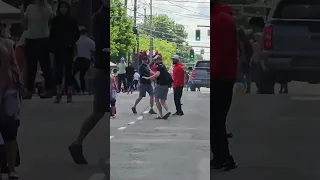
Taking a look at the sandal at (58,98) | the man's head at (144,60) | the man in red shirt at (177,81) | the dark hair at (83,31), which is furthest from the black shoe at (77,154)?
the man in red shirt at (177,81)

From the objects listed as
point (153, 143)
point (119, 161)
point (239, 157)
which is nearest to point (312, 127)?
point (239, 157)

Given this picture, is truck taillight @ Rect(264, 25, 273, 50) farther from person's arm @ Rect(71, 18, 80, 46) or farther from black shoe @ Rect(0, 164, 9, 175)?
black shoe @ Rect(0, 164, 9, 175)

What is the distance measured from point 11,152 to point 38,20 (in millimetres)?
639

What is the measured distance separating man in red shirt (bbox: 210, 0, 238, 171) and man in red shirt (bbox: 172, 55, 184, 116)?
15.6ft

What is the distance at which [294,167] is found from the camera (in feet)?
8.18

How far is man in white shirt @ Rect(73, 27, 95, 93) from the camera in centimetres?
259

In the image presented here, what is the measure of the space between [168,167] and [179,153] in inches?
33.4

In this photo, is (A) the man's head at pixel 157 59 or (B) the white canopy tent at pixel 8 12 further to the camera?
(A) the man's head at pixel 157 59

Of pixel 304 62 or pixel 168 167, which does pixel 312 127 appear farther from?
pixel 168 167

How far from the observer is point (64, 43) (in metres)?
2.57

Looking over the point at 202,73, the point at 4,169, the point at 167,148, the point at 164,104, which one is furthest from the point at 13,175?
the point at 164,104

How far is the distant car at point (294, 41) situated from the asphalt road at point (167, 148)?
0.73 meters

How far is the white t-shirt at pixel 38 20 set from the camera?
8.25 feet

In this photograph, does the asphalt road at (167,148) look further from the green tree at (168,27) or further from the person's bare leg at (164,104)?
the green tree at (168,27)
